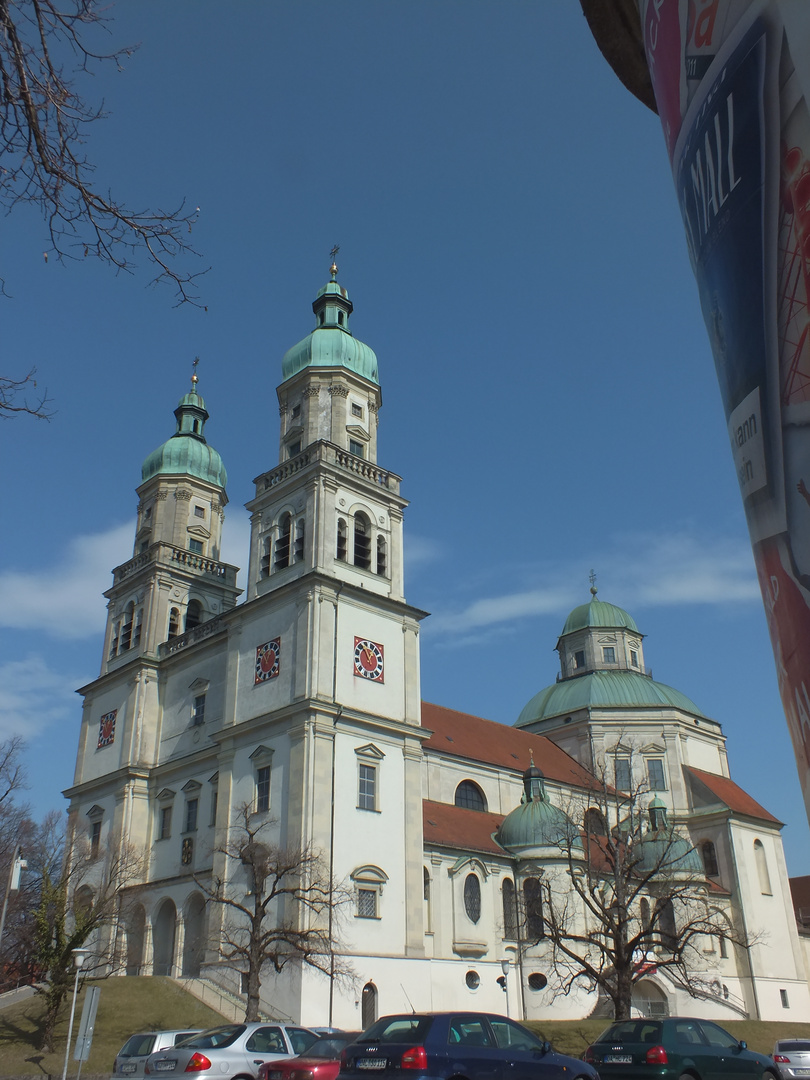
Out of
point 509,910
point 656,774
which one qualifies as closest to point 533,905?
point 509,910

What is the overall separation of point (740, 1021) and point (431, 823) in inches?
753

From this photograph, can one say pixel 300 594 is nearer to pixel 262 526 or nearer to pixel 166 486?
pixel 262 526

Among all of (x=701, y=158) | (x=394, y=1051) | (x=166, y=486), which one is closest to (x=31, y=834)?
(x=166, y=486)

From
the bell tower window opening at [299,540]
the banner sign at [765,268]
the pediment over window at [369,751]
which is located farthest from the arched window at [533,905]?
the banner sign at [765,268]

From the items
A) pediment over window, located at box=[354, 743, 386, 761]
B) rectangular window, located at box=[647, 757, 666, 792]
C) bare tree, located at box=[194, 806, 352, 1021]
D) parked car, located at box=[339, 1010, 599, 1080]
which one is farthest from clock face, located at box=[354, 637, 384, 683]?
parked car, located at box=[339, 1010, 599, 1080]

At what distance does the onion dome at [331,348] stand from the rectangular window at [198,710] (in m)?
16.0

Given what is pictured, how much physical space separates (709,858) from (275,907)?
105 feet

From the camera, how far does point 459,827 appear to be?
146 feet

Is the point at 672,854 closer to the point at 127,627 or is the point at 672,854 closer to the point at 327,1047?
the point at 127,627

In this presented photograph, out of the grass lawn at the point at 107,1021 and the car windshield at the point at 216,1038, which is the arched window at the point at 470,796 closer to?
the grass lawn at the point at 107,1021

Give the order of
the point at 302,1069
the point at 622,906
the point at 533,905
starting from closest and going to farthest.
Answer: the point at 302,1069
the point at 622,906
the point at 533,905

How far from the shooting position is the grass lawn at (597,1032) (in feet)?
105

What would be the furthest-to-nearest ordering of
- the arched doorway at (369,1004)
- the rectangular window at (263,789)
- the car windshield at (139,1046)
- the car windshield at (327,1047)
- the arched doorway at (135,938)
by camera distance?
the arched doorway at (135,938) < the rectangular window at (263,789) < the arched doorway at (369,1004) < the car windshield at (139,1046) < the car windshield at (327,1047)

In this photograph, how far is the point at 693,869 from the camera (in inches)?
1976
